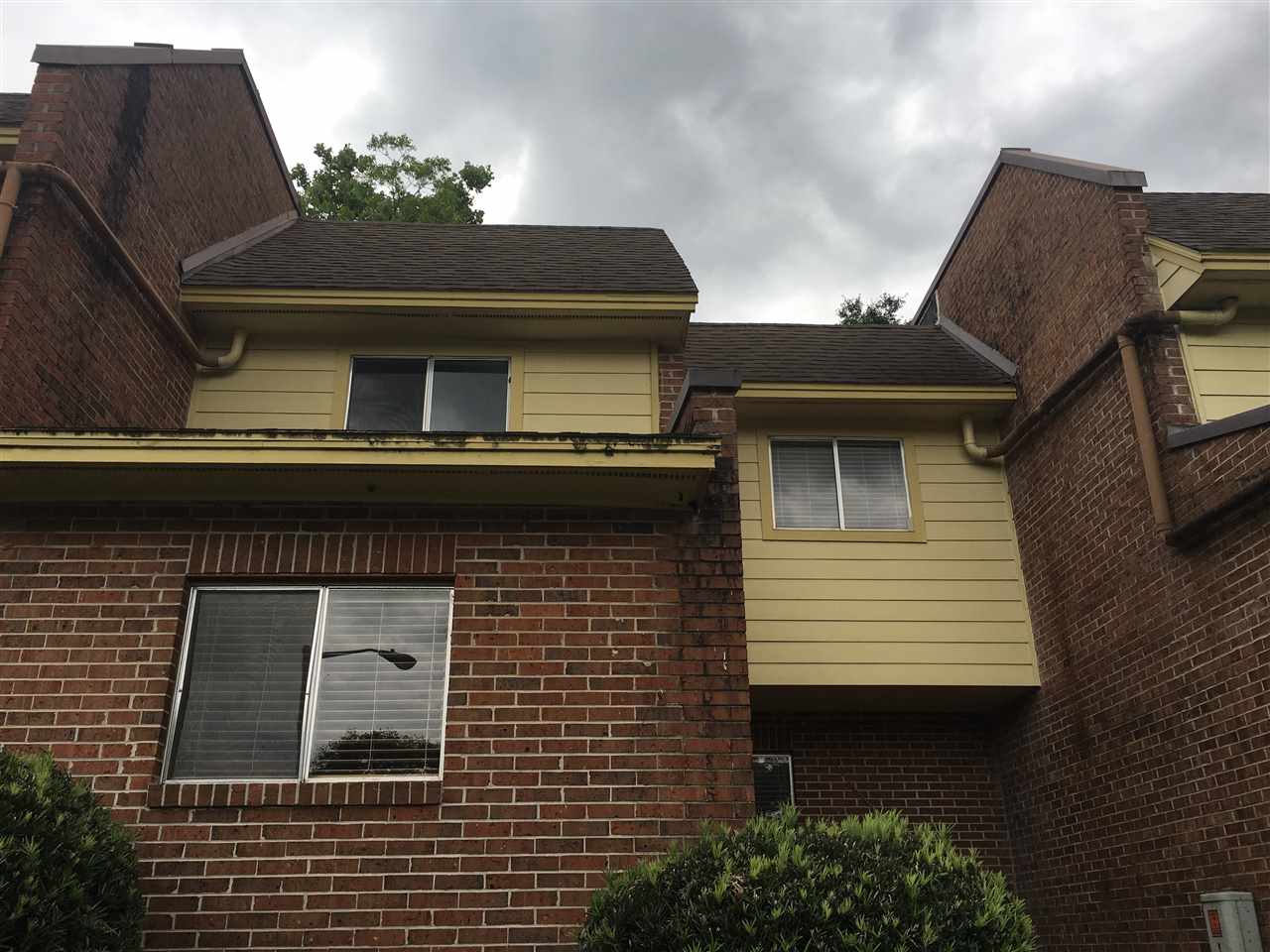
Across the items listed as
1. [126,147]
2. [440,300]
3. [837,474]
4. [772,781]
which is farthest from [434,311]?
[772,781]

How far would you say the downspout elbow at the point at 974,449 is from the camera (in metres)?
9.96

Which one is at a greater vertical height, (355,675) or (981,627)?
(981,627)

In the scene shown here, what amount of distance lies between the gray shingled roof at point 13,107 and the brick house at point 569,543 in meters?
0.17

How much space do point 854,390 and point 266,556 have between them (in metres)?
5.67

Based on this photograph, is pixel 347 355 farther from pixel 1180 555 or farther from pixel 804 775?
pixel 1180 555

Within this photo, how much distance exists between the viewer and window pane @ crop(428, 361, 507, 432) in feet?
29.1

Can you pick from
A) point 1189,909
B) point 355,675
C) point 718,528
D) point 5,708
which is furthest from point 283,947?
point 1189,909

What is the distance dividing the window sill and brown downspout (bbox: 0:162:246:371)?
3803 mm

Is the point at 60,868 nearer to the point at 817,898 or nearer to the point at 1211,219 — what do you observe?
the point at 817,898

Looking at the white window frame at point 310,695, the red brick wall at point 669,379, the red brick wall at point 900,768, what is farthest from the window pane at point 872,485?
the white window frame at point 310,695

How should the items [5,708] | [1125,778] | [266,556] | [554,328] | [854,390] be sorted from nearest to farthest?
[5,708]
[266,556]
[1125,778]
[554,328]
[854,390]

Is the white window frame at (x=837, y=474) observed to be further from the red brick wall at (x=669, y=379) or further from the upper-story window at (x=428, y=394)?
the upper-story window at (x=428, y=394)

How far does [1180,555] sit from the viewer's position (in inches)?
287

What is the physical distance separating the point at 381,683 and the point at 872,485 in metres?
5.54
